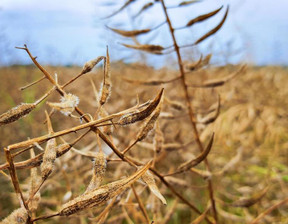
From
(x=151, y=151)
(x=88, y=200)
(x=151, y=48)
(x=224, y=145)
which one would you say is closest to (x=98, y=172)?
(x=88, y=200)

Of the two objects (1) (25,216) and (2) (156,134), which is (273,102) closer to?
(2) (156,134)

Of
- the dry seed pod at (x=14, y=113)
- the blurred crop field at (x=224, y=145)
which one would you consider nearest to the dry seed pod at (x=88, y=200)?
the dry seed pod at (x=14, y=113)

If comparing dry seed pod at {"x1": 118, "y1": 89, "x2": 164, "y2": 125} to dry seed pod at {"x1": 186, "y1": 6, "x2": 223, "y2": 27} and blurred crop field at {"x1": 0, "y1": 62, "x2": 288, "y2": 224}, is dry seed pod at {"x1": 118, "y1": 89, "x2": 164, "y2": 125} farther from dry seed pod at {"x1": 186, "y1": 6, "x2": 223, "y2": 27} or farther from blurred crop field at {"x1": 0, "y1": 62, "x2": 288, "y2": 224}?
blurred crop field at {"x1": 0, "y1": 62, "x2": 288, "y2": 224}

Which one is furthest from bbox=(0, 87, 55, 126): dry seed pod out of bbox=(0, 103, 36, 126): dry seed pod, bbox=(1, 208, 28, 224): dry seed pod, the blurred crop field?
the blurred crop field

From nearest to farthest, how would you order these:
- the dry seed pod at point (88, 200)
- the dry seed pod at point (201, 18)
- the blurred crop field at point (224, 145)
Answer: the dry seed pod at point (88, 200), the dry seed pod at point (201, 18), the blurred crop field at point (224, 145)

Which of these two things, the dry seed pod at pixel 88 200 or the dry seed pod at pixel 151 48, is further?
the dry seed pod at pixel 151 48

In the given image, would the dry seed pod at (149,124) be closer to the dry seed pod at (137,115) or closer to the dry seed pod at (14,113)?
the dry seed pod at (137,115)

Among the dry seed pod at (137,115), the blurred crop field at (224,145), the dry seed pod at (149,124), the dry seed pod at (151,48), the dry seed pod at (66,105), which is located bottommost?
the blurred crop field at (224,145)
